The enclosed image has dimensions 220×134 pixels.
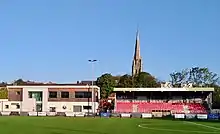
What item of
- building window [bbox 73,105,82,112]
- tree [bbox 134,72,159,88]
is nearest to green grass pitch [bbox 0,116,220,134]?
building window [bbox 73,105,82,112]

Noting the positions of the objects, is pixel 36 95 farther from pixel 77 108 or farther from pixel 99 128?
pixel 99 128

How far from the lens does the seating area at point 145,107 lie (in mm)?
105738

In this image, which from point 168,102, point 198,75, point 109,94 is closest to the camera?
point 168,102

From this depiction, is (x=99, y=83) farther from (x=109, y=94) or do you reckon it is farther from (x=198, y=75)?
(x=198, y=75)

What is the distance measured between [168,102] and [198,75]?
4517 centimetres

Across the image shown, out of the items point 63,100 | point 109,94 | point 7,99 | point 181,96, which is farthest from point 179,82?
point 7,99

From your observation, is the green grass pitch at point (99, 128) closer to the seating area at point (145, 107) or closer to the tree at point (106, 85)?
the seating area at point (145, 107)

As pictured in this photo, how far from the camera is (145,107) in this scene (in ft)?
351

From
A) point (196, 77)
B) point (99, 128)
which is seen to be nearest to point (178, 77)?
point (196, 77)

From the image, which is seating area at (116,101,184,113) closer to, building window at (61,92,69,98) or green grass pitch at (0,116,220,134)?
building window at (61,92,69,98)

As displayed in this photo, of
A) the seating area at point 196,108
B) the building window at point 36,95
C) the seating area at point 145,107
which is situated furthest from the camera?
the building window at point 36,95

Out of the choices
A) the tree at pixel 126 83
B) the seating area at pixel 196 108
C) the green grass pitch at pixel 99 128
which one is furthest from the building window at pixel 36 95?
the green grass pitch at pixel 99 128

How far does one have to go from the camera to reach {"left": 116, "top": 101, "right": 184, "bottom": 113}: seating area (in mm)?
105738

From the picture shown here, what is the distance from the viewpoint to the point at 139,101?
112 meters
